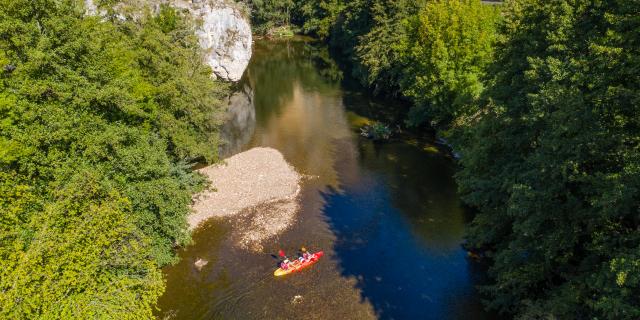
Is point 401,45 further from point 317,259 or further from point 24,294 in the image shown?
point 24,294

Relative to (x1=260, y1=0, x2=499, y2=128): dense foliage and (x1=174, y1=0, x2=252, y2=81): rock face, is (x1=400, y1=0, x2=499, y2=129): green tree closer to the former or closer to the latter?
(x1=260, y1=0, x2=499, y2=128): dense foliage

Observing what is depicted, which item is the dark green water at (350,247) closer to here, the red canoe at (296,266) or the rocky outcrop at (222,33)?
the red canoe at (296,266)

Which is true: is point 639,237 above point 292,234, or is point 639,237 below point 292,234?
above

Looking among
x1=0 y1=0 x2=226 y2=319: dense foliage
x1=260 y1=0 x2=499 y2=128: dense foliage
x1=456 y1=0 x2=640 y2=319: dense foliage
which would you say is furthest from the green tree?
x1=0 y1=0 x2=226 y2=319: dense foliage

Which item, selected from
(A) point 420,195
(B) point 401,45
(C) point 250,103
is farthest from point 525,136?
(C) point 250,103

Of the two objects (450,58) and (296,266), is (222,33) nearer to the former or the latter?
(450,58)

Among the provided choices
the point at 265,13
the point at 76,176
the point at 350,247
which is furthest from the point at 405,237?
the point at 265,13

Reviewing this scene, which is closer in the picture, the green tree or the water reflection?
the green tree
